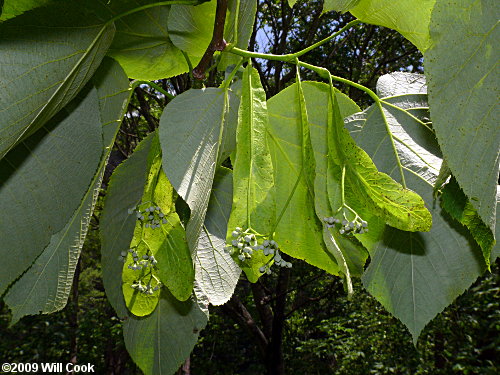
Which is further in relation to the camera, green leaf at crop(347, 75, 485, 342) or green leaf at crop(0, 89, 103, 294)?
green leaf at crop(347, 75, 485, 342)

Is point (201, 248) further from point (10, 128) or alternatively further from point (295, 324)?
point (295, 324)

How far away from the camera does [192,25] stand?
0.51 meters

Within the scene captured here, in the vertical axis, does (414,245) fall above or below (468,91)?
below

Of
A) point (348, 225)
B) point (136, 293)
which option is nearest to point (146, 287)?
point (136, 293)

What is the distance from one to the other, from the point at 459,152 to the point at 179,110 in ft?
0.85

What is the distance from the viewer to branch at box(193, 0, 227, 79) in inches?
18.5

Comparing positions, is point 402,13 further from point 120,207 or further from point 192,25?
point 120,207

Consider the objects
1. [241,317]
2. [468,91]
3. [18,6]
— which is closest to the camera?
[468,91]

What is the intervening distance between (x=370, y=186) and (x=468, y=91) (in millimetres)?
210

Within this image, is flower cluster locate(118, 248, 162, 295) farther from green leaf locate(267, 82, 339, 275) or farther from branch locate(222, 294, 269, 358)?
branch locate(222, 294, 269, 358)

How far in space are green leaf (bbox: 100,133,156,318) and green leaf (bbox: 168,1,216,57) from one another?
11cm

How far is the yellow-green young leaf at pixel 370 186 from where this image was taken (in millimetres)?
A: 466

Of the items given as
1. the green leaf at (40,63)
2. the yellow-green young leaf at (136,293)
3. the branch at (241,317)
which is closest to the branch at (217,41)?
the green leaf at (40,63)

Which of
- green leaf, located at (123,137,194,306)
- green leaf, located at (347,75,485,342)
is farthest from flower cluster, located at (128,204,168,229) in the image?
green leaf, located at (347,75,485,342)
